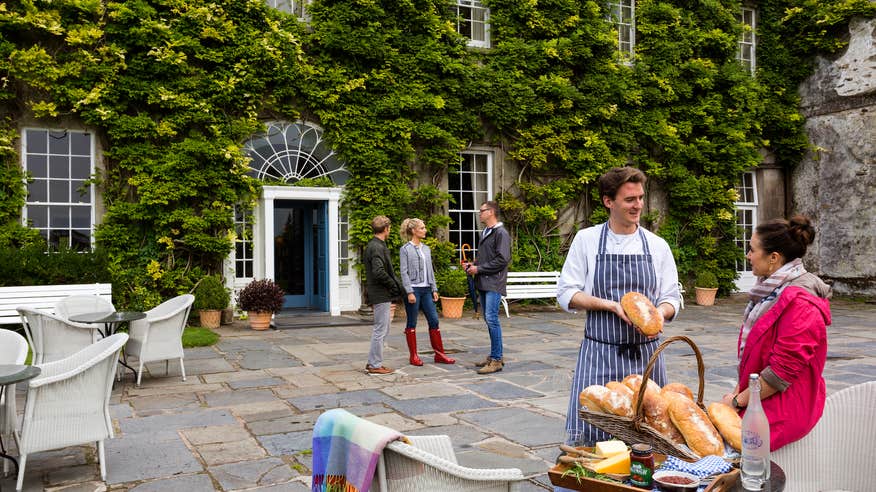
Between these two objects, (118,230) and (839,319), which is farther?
(839,319)

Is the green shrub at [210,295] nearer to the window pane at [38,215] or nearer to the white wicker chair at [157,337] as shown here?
the window pane at [38,215]

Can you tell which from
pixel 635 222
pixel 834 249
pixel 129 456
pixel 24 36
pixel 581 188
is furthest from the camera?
pixel 834 249

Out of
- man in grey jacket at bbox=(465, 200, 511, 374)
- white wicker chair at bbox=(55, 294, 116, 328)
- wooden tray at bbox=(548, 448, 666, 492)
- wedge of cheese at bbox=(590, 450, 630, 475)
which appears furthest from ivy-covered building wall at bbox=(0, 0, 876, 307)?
wedge of cheese at bbox=(590, 450, 630, 475)

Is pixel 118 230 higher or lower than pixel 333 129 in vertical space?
lower

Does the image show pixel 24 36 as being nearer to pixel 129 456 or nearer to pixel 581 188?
pixel 129 456

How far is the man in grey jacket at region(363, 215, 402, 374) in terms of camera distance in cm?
721

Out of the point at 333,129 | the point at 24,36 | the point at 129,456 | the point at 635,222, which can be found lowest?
the point at 129,456

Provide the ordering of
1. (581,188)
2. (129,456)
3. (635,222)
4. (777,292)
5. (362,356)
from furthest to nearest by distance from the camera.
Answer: (581,188) < (362,356) < (129,456) < (635,222) < (777,292)

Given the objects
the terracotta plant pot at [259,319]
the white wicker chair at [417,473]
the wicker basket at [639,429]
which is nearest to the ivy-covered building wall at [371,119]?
the terracotta plant pot at [259,319]

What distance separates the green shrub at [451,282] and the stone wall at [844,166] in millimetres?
9392

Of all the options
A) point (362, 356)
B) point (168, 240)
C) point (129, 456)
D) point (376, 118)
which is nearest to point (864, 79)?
point (376, 118)

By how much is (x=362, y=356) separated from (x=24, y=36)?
297 inches

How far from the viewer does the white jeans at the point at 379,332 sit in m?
7.23

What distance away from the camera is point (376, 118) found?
41.2 ft
